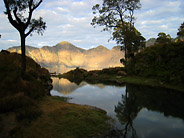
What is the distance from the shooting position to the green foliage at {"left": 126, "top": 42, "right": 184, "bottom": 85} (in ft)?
103

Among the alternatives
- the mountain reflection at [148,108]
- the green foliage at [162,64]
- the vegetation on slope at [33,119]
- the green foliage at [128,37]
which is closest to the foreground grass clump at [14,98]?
the vegetation on slope at [33,119]

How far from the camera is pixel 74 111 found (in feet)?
46.8

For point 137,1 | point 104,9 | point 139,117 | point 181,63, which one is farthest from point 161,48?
point 139,117

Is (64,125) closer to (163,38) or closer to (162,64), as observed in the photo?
(162,64)

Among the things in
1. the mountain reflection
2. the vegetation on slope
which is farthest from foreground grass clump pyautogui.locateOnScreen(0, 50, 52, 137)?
the mountain reflection

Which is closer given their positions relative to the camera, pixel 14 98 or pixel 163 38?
pixel 14 98

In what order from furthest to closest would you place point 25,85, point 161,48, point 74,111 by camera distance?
point 161,48 < point 25,85 < point 74,111

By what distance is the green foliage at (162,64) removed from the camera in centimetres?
3150

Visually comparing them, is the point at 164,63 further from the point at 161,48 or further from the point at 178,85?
the point at 178,85

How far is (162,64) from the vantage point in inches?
1478

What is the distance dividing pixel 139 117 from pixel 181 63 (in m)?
22.4

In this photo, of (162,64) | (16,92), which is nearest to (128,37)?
(162,64)

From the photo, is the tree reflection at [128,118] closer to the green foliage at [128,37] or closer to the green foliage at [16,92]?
the green foliage at [16,92]

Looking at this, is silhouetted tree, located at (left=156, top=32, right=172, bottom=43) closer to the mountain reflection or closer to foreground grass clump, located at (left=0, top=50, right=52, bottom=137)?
the mountain reflection
